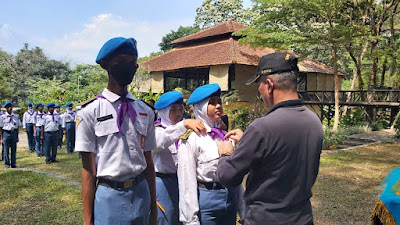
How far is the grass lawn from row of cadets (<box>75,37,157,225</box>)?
10.9 ft

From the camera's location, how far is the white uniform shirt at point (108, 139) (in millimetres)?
1900

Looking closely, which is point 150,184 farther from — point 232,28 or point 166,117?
point 232,28

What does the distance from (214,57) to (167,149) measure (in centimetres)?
1700

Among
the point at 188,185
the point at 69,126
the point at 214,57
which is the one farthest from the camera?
the point at 214,57

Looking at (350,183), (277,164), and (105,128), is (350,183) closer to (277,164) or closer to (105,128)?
(277,164)

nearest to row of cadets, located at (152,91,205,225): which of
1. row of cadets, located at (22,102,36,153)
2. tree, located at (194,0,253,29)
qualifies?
row of cadets, located at (22,102,36,153)

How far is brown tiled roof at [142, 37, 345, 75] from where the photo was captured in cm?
1894

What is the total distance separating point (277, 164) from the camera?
1797 millimetres

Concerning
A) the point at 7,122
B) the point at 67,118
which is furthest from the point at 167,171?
the point at 67,118

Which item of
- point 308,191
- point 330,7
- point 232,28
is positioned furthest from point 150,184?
point 232,28

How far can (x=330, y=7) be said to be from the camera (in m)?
14.0

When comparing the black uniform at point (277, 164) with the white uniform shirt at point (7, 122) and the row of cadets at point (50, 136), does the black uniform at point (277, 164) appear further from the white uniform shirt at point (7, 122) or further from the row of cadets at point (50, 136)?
the row of cadets at point (50, 136)

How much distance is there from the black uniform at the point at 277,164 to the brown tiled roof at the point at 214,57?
16305 millimetres

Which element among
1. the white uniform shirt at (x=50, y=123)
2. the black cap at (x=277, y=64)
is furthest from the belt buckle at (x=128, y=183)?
the white uniform shirt at (x=50, y=123)
